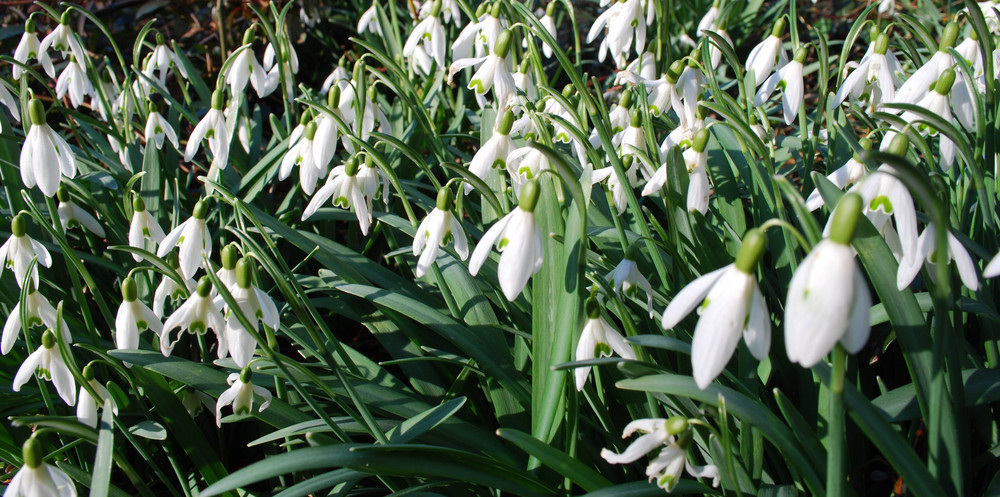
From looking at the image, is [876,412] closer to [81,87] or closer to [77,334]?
[77,334]

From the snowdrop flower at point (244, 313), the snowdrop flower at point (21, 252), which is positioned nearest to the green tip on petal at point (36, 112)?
the snowdrop flower at point (21, 252)

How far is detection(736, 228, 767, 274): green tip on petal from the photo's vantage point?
0.74 m

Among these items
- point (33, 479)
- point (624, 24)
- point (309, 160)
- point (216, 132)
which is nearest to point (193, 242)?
point (309, 160)

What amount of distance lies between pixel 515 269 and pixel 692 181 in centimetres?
53

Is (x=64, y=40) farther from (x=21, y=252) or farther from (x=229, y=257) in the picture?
(x=229, y=257)

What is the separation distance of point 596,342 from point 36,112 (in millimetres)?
1183

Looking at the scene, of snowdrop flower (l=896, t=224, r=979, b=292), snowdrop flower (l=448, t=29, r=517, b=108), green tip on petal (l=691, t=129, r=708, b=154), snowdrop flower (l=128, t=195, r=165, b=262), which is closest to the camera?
snowdrop flower (l=896, t=224, r=979, b=292)

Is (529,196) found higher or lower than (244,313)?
higher

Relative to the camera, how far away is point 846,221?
2.22 ft

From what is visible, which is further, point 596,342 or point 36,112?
point 36,112

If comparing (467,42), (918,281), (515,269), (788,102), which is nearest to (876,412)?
(515,269)

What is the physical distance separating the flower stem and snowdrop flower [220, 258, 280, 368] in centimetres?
81

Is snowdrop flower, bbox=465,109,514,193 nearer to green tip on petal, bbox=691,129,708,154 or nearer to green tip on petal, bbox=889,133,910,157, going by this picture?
green tip on petal, bbox=691,129,708,154

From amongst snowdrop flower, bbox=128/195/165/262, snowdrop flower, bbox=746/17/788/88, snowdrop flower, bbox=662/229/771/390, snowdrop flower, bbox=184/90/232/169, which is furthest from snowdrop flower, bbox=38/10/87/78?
snowdrop flower, bbox=662/229/771/390
